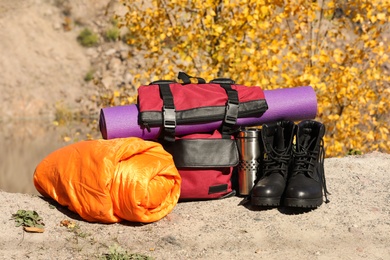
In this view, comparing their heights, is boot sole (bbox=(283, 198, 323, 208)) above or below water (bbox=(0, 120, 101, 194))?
above

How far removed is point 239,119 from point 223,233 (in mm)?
882

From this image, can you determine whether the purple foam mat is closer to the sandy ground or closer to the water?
the sandy ground

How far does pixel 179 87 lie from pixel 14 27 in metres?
21.1

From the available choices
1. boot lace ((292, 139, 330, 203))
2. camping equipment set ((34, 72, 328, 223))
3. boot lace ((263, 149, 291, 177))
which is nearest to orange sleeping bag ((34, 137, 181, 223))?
camping equipment set ((34, 72, 328, 223))

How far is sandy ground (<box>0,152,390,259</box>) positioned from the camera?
339 cm

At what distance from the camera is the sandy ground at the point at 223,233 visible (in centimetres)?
339

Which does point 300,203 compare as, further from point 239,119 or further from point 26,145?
point 26,145

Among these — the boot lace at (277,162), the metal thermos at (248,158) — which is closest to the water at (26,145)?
the metal thermos at (248,158)

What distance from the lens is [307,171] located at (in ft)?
13.3

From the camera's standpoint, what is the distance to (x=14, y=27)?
23938 mm

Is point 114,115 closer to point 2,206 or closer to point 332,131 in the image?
point 2,206

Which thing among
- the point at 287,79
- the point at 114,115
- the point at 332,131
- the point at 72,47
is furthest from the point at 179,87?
the point at 72,47

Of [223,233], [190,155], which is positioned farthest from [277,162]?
[223,233]

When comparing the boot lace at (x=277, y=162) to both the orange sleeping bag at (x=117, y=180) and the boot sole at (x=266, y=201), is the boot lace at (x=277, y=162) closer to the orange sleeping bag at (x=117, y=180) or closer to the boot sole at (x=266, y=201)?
the boot sole at (x=266, y=201)
